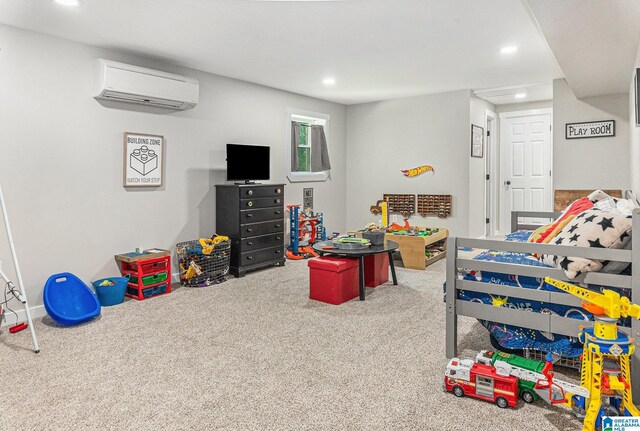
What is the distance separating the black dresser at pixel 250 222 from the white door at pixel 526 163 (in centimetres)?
436

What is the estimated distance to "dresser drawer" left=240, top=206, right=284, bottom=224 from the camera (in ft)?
16.3

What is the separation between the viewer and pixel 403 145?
6.80 m

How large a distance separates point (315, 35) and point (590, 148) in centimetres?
379

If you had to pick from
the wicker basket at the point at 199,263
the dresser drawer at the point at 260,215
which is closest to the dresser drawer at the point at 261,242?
the dresser drawer at the point at 260,215

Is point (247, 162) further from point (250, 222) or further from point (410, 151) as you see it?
point (410, 151)

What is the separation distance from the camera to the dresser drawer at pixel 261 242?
4.99 meters

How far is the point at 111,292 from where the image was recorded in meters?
3.88

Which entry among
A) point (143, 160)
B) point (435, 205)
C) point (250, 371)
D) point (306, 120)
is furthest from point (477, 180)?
point (250, 371)

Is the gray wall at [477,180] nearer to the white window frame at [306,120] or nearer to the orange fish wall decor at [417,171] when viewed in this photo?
the orange fish wall decor at [417,171]

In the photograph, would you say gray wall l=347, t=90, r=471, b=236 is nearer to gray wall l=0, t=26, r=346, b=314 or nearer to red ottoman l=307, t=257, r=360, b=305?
gray wall l=0, t=26, r=346, b=314

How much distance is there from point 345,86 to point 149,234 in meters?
3.18

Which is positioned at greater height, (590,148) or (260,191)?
(590,148)

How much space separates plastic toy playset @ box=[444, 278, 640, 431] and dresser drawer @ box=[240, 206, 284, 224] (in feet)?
10.6

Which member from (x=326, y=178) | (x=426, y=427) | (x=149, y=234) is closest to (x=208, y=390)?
(x=426, y=427)
